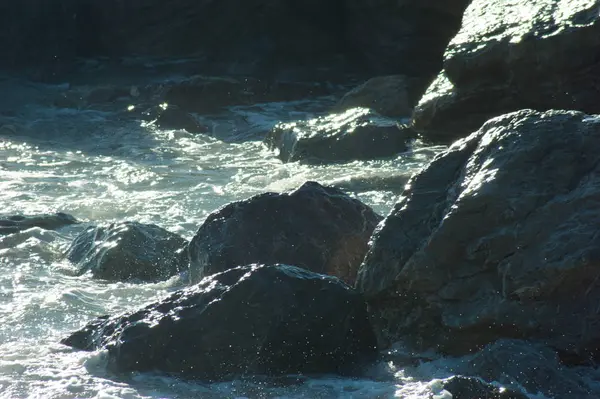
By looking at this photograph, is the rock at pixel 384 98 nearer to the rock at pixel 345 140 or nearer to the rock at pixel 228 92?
the rock at pixel 345 140

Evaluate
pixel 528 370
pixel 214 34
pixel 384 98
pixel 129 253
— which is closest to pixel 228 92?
pixel 214 34

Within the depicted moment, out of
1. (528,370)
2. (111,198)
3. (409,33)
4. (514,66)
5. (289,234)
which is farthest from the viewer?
(409,33)

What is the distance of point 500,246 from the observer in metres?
3.88

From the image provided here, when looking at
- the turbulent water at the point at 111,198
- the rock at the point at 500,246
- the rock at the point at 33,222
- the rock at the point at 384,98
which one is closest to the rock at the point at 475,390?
the turbulent water at the point at 111,198

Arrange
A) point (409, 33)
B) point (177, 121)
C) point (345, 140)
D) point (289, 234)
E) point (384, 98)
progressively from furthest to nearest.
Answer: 1. point (409, 33)
2. point (177, 121)
3. point (384, 98)
4. point (345, 140)
5. point (289, 234)

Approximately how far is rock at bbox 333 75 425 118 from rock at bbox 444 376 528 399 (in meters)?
8.15

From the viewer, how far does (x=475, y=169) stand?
4.17 meters

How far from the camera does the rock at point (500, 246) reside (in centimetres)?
370

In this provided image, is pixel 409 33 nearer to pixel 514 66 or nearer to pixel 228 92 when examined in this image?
pixel 228 92

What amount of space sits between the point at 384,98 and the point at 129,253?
265 inches

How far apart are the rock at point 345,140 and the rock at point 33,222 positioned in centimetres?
292

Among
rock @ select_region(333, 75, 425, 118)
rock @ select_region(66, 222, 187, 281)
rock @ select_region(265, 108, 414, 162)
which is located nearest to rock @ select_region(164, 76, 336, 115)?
rock @ select_region(333, 75, 425, 118)

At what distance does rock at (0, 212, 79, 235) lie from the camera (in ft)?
21.9

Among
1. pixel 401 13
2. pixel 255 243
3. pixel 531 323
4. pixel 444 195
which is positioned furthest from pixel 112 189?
pixel 401 13
